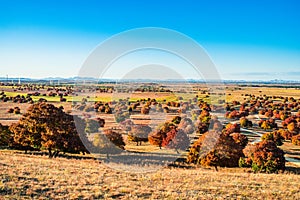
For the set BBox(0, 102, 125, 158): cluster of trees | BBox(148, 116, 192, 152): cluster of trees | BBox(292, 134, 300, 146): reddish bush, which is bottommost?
BBox(292, 134, 300, 146): reddish bush

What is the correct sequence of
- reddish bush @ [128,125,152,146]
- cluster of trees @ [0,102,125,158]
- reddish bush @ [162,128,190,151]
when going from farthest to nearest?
1. reddish bush @ [128,125,152,146]
2. reddish bush @ [162,128,190,151]
3. cluster of trees @ [0,102,125,158]

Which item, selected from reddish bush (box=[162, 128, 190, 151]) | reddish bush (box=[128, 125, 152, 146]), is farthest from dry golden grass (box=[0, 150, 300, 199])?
reddish bush (box=[128, 125, 152, 146])

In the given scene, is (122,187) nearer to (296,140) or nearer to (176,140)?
(176,140)

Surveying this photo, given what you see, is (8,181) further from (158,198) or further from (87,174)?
(158,198)

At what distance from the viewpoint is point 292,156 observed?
54.5 metres

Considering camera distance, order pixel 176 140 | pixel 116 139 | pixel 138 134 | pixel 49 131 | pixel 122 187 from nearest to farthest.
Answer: pixel 122 187 < pixel 49 131 < pixel 116 139 < pixel 176 140 < pixel 138 134

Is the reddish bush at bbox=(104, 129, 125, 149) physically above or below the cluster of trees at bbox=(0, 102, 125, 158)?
below

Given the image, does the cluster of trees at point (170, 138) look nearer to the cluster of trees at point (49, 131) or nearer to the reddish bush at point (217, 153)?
the reddish bush at point (217, 153)

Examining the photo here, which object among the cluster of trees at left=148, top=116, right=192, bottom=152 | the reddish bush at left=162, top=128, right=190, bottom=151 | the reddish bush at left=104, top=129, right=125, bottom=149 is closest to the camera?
the reddish bush at left=104, top=129, right=125, bottom=149

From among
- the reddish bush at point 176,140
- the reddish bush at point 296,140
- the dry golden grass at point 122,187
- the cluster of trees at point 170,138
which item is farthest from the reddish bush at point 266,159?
the reddish bush at point 296,140

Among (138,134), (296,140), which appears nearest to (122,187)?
(138,134)

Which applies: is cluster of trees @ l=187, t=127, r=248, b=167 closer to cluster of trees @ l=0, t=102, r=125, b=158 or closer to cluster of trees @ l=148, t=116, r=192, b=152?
cluster of trees @ l=148, t=116, r=192, b=152

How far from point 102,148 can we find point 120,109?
45.6 meters

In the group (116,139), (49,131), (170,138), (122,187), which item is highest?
(122,187)
